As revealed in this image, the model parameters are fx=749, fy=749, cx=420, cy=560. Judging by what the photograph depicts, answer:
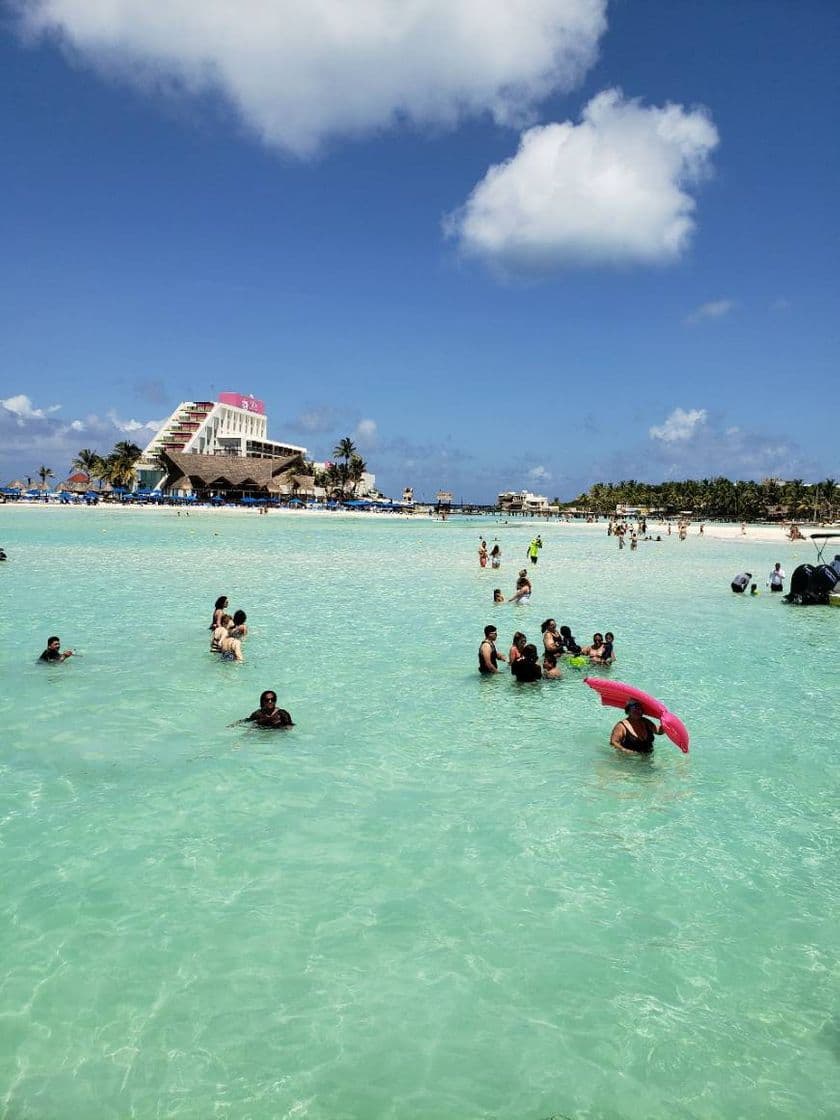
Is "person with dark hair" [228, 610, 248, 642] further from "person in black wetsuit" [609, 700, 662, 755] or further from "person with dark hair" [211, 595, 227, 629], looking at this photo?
"person in black wetsuit" [609, 700, 662, 755]

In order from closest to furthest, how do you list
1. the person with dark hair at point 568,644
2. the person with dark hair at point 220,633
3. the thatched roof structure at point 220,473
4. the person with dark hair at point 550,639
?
the person with dark hair at point 550,639, the person with dark hair at point 568,644, the person with dark hair at point 220,633, the thatched roof structure at point 220,473

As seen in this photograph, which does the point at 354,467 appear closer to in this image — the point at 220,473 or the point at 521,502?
the point at 220,473

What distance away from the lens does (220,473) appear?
120 meters

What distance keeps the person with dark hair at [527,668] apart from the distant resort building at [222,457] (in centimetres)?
11184

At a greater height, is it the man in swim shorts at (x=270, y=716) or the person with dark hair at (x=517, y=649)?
the person with dark hair at (x=517, y=649)

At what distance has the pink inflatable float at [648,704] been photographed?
9266mm

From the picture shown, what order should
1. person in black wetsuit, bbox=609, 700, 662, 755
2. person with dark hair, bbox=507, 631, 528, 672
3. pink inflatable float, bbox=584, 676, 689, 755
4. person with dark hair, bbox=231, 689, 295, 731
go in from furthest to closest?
person with dark hair, bbox=507, 631, 528, 672 < person with dark hair, bbox=231, 689, 295, 731 < person in black wetsuit, bbox=609, 700, 662, 755 < pink inflatable float, bbox=584, 676, 689, 755

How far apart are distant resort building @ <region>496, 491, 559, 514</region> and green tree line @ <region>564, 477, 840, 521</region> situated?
16996 millimetres

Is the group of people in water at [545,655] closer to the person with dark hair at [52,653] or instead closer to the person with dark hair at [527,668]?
the person with dark hair at [527,668]

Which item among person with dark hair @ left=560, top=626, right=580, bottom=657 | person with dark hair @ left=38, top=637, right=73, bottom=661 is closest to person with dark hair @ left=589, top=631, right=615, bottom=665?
person with dark hair @ left=560, top=626, right=580, bottom=657

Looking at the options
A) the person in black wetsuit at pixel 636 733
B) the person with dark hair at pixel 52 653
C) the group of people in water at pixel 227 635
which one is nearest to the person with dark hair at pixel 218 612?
the group of people in water at pixel 227 635

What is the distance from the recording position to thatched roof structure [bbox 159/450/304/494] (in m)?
120

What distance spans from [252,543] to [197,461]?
76050 millimetres

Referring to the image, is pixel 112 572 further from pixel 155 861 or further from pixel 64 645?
pixel 155 861
